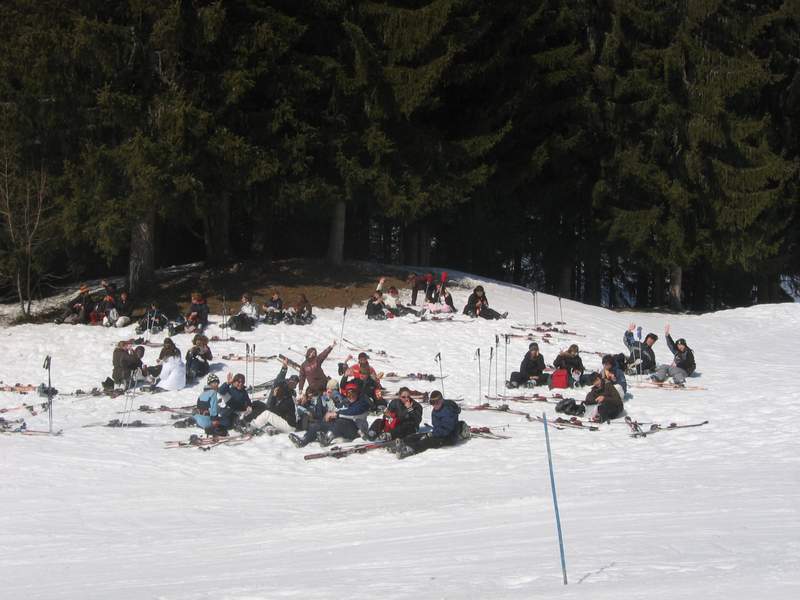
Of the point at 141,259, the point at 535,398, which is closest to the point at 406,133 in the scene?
the point at 141,259

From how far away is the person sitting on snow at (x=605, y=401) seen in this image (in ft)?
54.5

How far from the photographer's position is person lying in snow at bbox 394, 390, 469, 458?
1460cm

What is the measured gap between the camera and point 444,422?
48.8 ft

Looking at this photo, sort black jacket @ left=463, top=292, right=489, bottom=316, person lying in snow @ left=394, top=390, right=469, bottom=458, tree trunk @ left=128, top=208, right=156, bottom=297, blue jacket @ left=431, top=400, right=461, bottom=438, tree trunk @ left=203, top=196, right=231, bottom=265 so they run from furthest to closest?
tree trunk @ left=203, top=196, right=231, bottom=265
tree trunk @ left=128, top=208, right=156, bottom=297
black jacket @ left=463, top=292, right=489, bottom=316
blue jacket @ left=431, top=400, right=461, bottom=438
person lying in snow @ left=394, top=390, right=469, bottom=458

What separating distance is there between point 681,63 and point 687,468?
83.8 ft

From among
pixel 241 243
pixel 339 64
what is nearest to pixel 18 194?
pixel 339 64

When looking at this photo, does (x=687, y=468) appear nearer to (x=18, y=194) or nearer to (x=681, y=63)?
(x=18, y=194)

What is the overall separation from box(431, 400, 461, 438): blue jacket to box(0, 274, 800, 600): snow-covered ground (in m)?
0.31

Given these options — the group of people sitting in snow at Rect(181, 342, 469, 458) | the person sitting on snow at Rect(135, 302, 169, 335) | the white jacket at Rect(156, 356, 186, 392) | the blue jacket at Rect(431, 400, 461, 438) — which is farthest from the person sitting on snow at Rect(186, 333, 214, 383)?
the blue jacket at Rect(431, 400, 461, 438)

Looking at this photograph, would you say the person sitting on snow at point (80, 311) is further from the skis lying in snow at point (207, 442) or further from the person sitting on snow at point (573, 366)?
the person sitting on snow at point (573, 366)

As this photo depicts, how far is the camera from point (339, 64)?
95.1 feet

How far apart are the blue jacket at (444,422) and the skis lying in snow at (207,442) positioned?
124 inches

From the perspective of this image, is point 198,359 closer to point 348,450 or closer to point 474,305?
point 348,450

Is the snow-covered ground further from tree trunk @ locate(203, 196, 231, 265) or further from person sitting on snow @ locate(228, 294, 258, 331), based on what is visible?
tree trunk @ locate(203, 196, 231, 265)
